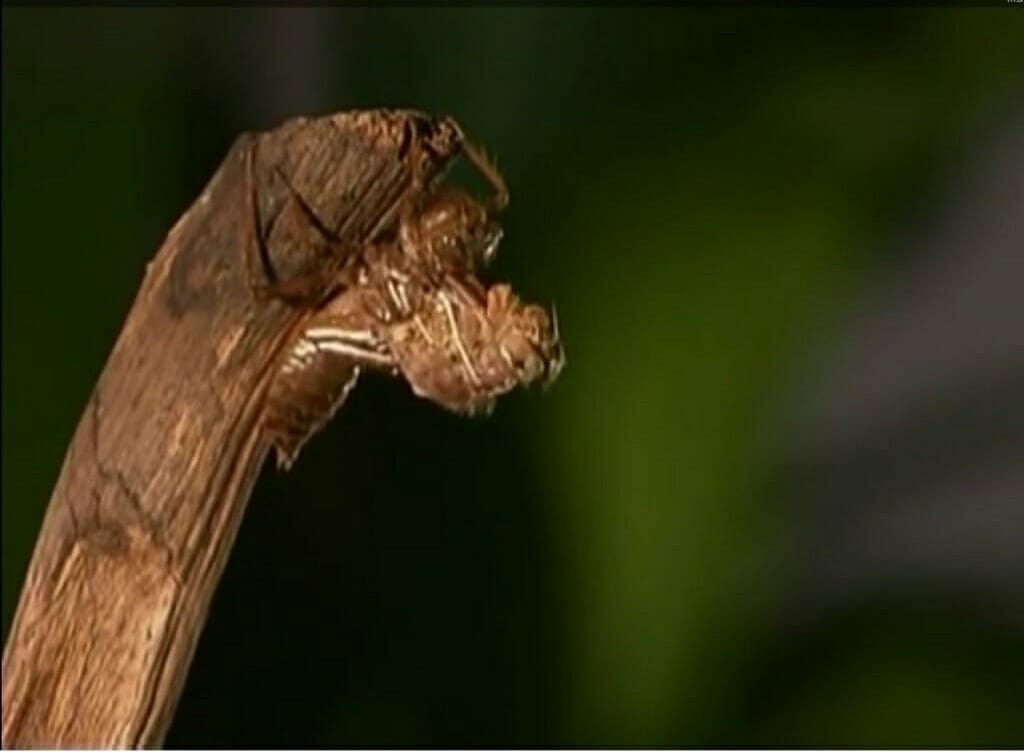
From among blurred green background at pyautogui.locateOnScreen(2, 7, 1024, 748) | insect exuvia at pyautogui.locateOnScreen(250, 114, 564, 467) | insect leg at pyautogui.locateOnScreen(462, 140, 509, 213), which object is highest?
insect leg at pyautogui.locateOnScreen(462, 140, 509, 213)

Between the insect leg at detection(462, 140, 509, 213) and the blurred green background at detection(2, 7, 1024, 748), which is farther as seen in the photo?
the blurred green background at detection(2, 7, 1024, 748)

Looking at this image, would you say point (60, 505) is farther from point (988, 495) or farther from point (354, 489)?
point (988, 495)

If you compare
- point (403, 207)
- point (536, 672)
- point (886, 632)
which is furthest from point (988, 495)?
point (403, 207)

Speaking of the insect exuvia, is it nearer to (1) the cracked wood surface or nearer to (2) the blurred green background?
(1) the cracked wood surface

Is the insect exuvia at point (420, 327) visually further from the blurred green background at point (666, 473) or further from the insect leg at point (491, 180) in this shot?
the blurred green background at point (666, 473)

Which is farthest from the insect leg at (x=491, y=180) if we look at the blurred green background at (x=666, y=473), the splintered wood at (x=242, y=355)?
the blurred green background at (x=666, y=473)

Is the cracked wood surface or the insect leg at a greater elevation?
the insect leg

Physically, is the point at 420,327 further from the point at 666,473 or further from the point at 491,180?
the point at 666,473

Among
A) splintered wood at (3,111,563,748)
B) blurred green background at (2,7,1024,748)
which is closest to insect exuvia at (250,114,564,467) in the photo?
splintered wood at (3,111,563,748)
